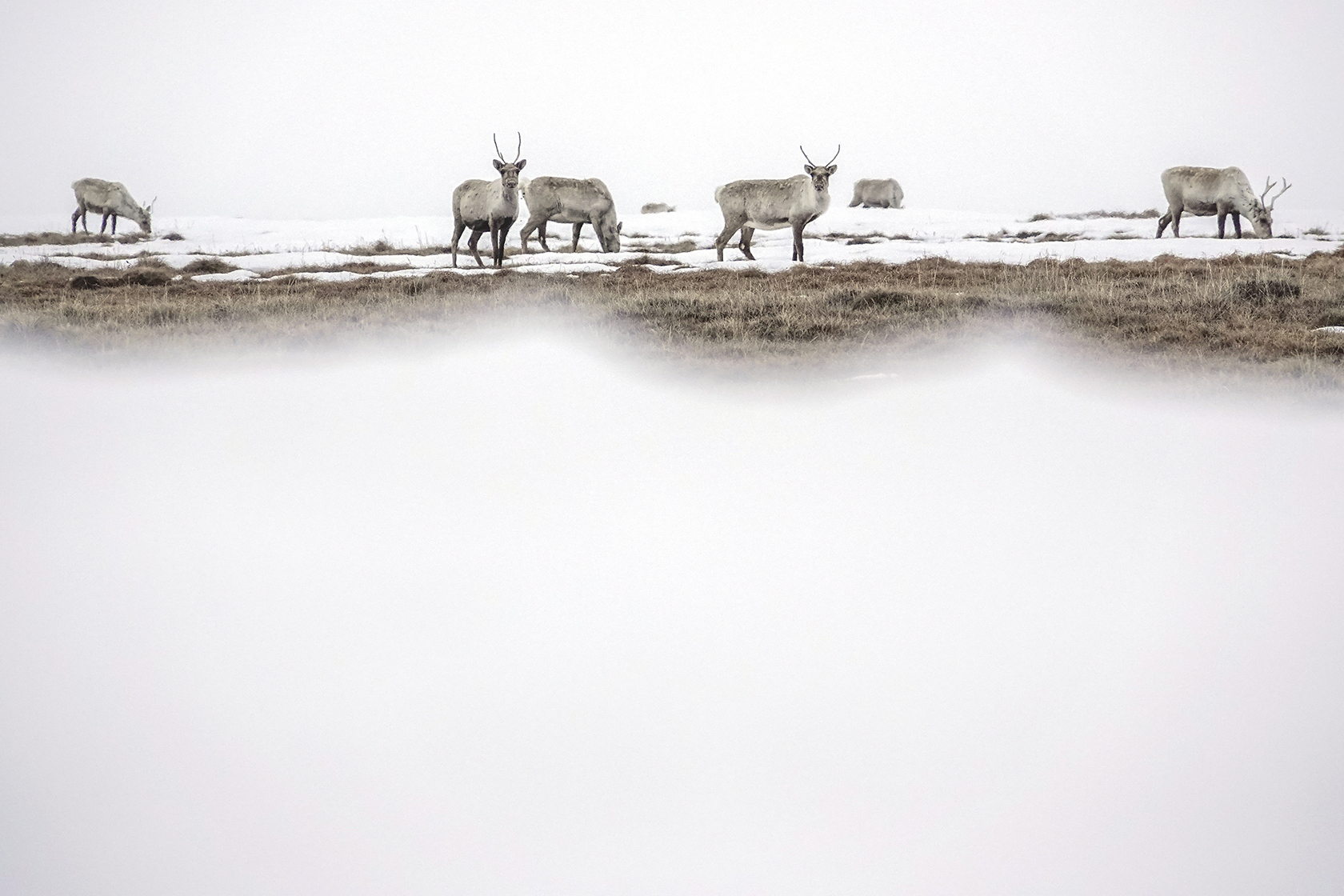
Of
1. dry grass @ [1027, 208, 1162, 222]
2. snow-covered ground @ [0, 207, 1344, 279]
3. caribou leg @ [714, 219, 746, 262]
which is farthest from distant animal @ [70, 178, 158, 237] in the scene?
dry grass @ [1027, 208, 1162, 222]

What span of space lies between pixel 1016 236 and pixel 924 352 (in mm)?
15302

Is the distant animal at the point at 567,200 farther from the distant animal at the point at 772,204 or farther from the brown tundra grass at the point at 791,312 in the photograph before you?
the brown tundra grass at the point at 791,312

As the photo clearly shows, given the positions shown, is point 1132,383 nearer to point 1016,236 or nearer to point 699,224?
point 1016,236

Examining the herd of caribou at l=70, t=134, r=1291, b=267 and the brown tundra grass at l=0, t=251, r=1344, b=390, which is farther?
the herd of caribou at l=70, t=134, r=1291, b=267

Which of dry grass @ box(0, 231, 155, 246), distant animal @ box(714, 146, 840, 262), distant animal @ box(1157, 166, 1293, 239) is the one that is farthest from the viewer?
dry grass @ box(0, 231, 155, 246)

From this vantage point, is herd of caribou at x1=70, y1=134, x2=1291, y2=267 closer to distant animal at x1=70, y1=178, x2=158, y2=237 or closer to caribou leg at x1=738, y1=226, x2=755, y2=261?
caribou leg at x1=738, y1=226, x2=755, y2=261

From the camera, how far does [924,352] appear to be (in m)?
8.71

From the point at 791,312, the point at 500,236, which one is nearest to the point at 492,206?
the point at 500,236

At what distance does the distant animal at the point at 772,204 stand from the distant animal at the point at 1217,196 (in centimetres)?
811

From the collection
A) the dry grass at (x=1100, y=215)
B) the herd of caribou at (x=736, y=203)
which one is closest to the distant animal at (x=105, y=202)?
the herd of caribou at (x=736, y=203)

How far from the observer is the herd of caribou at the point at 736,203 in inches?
616

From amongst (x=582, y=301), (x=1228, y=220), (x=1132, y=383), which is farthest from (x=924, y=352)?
(x=1228, y=220)

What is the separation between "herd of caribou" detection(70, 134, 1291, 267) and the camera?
15.6 metres

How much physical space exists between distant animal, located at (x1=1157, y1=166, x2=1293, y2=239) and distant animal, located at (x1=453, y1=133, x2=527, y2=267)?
13124 mm
